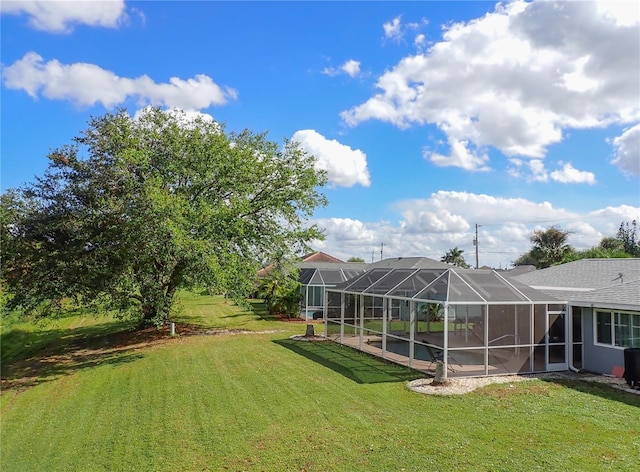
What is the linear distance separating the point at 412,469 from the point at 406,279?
9.26 metres

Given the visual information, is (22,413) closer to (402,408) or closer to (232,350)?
(232,350)

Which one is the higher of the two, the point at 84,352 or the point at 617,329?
the point at 617,329

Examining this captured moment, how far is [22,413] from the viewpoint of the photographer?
36.1 ft

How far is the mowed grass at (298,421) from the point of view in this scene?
691cm

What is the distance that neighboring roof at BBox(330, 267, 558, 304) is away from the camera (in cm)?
1227

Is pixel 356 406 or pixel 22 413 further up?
pixel 356 406

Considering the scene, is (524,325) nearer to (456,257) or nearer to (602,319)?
(602,319)

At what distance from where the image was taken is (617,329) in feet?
40.2

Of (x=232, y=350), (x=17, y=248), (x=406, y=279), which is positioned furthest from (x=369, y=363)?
(x=17, y=248)

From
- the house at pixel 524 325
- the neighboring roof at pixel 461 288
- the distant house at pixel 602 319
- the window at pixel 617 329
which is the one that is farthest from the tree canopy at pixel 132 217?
the window at pixel 617 329

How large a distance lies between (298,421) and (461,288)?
6.35 m

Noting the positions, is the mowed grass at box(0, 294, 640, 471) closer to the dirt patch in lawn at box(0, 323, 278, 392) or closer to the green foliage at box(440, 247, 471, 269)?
the dirt patch in lawn at box(0, 323, 278, 392)

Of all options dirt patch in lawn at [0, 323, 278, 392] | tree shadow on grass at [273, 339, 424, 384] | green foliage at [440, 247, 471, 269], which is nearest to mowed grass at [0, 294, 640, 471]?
tree shadow on grass at [273, 339, 424, 384]

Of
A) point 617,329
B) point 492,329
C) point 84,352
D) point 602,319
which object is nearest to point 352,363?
point 492,329
